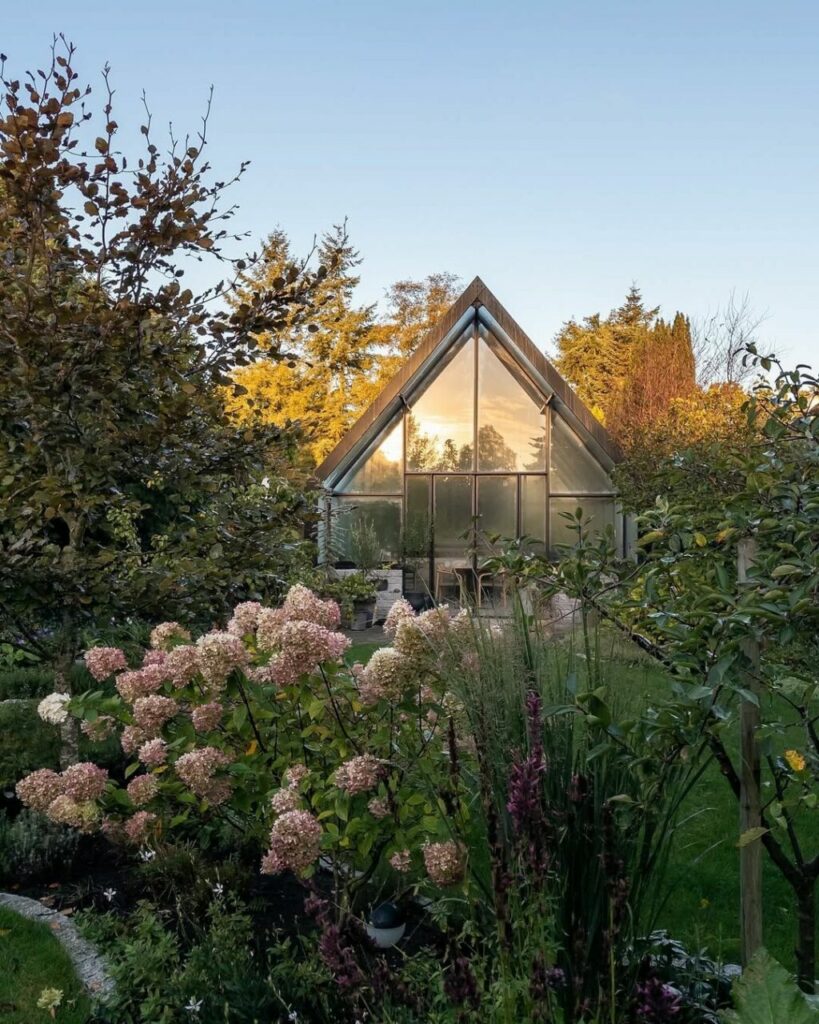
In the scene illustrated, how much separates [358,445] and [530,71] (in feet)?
18.6

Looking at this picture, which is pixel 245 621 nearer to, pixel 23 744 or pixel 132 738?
pixel 132 738

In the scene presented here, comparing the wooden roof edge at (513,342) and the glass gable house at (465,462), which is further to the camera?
the glass gable house at (465,462)

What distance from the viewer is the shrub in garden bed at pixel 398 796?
5.55ft

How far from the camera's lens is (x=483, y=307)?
488 inches

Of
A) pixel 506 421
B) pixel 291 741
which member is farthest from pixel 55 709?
pixel 506 421

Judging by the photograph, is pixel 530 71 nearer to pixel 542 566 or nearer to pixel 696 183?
pixel 696 183

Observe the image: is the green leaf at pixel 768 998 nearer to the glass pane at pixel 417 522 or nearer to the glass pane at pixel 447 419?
the glass pane at pixel 417 522

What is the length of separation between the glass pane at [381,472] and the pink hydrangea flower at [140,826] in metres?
10.2

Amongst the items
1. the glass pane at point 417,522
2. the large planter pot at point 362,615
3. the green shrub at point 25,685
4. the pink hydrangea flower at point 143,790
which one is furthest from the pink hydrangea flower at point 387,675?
the glass pane at point 417,522

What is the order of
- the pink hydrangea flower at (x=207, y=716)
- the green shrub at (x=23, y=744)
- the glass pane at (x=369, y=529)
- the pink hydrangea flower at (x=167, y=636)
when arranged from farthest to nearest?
the glass pane at (x=369, y=529)
the green shrub at (x=23, y=744)
the pink hydrangea flower at (x=167, y=636)
the pink hydrangea flower at (x=207, y=716)

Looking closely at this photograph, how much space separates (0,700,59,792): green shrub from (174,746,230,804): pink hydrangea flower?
1.63 metres

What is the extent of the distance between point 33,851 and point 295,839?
1.75 m

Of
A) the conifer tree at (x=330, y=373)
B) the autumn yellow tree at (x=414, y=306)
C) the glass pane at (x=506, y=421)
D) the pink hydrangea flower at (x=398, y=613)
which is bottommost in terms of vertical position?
the pink hydrangea flower at (x=398, y=613)

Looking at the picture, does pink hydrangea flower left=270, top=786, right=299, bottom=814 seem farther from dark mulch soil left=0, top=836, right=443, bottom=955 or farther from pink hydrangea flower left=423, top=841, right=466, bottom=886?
dark mulch soil left=0, top=836, right=443, bottom=955
